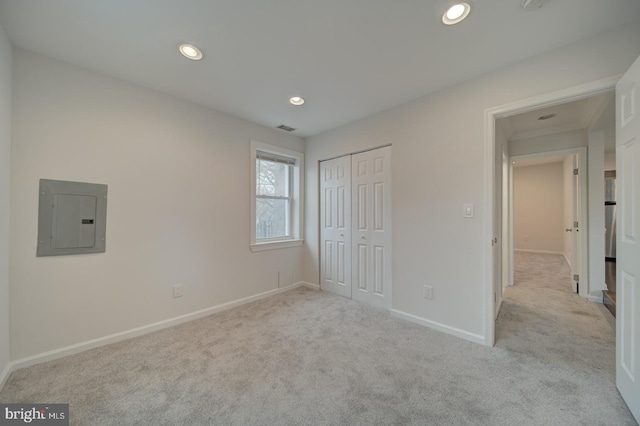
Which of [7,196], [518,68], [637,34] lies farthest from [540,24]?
[7,196]

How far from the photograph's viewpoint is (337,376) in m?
1.79

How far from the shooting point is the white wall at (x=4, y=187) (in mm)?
1679

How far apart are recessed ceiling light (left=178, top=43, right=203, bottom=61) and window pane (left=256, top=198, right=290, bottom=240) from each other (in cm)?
190

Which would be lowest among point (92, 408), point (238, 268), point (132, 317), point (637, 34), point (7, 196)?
point (92, 408)

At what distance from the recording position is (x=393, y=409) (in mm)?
1489

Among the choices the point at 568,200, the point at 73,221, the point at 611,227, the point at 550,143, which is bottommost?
the point at 611,227

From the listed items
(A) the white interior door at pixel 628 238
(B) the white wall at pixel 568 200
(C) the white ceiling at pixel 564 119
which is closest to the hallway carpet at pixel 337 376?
(A) the white interior door at pixel 628 238

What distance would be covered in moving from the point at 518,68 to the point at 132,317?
4091 millimetres

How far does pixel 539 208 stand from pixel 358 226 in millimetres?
6766

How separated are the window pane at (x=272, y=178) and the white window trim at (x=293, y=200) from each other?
0.15m

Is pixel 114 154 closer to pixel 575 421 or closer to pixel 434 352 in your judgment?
pixel 434 352

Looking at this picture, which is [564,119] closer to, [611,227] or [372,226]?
[372,226]

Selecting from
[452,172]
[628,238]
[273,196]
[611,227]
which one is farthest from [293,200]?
[611,227]

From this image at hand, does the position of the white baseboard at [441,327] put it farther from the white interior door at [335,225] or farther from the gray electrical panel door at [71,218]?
the gray electrical panel door at [71,218]
